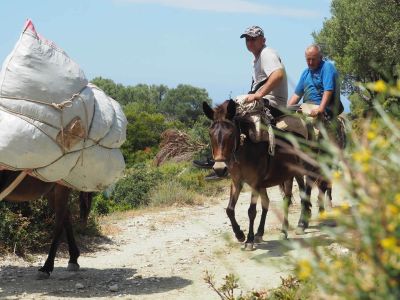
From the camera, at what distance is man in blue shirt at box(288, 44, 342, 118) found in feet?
31.3

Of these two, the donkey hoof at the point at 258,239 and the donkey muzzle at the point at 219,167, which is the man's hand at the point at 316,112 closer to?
the donkey muzzle at the point at 219,167

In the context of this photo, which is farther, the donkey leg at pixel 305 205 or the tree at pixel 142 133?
the tree at pixel 142 133

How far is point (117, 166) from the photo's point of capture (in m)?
7.51

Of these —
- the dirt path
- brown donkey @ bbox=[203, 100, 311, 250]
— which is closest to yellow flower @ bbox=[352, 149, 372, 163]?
the dirt path

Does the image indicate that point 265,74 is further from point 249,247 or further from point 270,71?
point 249,247

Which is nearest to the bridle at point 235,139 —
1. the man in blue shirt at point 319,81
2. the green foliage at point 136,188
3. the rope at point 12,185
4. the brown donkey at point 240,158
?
the brown donkey at point 240,158

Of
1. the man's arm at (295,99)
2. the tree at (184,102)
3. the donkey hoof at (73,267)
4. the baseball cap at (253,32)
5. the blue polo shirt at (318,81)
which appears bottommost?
the donkey hoof at (73,267)

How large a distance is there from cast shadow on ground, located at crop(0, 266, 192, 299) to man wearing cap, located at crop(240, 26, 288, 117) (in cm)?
276

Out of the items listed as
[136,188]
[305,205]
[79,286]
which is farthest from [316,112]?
[136,188]

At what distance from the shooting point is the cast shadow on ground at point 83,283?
7.27 metres

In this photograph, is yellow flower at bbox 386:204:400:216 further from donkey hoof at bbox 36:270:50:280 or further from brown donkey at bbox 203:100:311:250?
donkey hoof at bbox 36:270:50:280

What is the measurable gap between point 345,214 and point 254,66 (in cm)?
741

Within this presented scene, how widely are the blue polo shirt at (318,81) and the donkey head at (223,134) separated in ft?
5.17

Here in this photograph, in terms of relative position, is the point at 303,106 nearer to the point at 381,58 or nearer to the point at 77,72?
the point at 77,72
